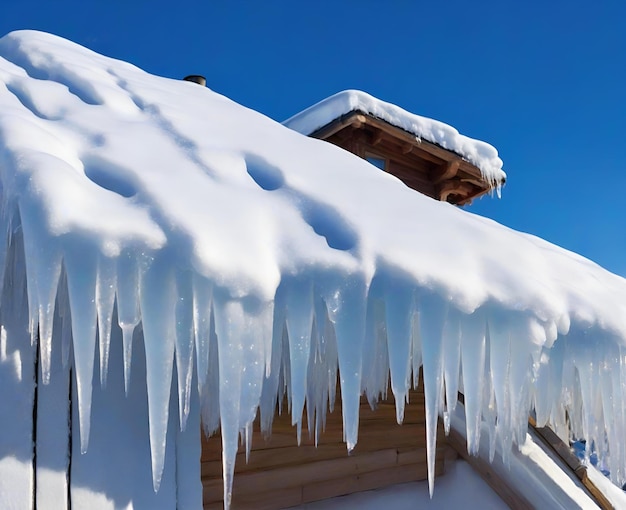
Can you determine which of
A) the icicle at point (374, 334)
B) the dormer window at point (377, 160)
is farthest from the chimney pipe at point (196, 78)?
the icicle at point (374, 334)

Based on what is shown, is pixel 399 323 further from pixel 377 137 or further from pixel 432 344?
pixel 377 137

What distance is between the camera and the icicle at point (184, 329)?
1.51 m

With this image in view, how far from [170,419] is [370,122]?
6.75 metres

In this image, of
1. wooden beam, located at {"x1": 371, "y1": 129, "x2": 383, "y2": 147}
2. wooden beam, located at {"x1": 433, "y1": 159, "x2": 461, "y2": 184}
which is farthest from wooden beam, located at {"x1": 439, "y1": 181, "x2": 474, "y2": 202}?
wooden beam, located at {"x1": 371, "y1": 129, "x2": 383, "y2": 147}

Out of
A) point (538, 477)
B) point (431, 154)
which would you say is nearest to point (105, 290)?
point (538, 477)

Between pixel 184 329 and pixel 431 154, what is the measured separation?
8.29 meters

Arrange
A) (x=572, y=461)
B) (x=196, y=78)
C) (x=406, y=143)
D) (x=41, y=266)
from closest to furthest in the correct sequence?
1. (x=41, y=266)
2. (x=572, y=461)
3. (x=196, y=78)
4. (x=406, y=143)

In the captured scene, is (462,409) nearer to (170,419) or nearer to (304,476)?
(304,476)

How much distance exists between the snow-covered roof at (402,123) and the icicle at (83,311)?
6.88 meters

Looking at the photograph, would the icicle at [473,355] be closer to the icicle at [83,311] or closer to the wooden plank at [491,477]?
the icicle at [83,311]

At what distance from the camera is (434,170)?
979cm

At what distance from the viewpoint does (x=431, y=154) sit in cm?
935

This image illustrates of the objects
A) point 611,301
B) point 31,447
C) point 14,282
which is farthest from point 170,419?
point 611,301

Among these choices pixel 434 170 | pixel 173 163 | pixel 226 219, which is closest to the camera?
pixel 226 219
